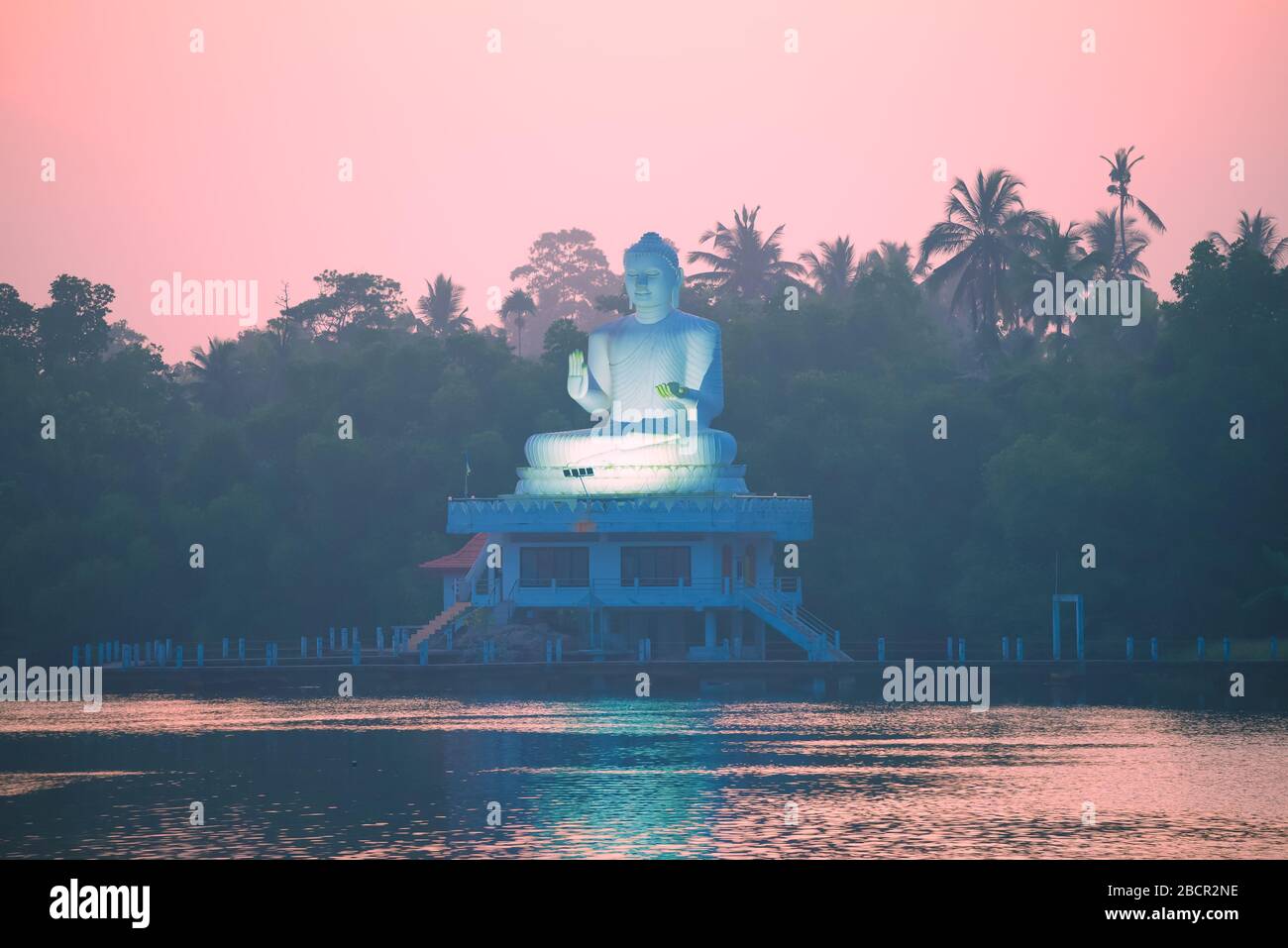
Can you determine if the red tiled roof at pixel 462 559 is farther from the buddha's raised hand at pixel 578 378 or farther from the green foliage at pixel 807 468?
the buddha's raised hand at pixel 578 378

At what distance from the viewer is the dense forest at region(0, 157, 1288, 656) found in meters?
68.3

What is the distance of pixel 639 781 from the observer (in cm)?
4291

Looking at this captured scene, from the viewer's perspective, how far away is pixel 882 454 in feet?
246

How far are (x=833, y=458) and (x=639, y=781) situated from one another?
33271 mm

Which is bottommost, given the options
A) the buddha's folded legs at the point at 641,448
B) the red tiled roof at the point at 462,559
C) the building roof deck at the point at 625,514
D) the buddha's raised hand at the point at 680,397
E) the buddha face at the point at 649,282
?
the red tiled roof at the point at 462,559

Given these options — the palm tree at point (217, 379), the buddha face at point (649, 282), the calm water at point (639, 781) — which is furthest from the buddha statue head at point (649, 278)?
the palm tree at point (217, 379)

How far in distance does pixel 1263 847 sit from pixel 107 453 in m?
56.0

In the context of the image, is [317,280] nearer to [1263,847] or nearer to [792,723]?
[792,723]

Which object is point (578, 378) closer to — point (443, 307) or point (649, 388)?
point (649, 388)

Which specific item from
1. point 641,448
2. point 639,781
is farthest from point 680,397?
point 639,781

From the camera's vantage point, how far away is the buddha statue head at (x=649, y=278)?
68.3m

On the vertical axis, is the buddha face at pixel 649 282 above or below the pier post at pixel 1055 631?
above

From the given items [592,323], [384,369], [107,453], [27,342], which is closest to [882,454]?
[384,369]

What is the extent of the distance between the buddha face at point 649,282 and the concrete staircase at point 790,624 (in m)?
9.78
